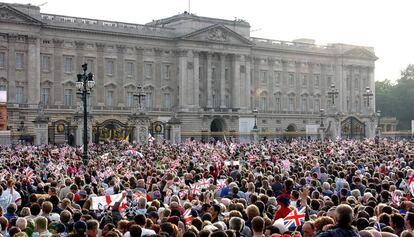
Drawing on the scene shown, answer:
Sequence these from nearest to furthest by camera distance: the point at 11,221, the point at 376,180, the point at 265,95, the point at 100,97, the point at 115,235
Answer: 1. the point at 115,235
2. the point at 11,221
3. the point at 376,180
4. the point at 100,97
5. the point at 265,95

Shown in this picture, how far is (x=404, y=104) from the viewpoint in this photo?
13488cm

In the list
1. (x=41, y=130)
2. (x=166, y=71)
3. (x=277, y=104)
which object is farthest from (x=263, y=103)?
(x=41, y=130)

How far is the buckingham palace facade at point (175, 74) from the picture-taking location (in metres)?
80.8

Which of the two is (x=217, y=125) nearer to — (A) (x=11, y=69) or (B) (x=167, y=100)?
(B) (x=167, y=100)

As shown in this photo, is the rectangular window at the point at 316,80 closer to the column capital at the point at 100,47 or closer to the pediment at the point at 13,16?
the column capital at the point at 100,47

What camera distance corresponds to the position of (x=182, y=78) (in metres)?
94.3

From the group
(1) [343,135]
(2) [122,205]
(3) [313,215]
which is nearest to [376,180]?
(3) [313,215]

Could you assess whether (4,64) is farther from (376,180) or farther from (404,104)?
(404,104)

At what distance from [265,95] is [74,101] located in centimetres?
3276

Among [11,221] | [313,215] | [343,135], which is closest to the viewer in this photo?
[11,221]

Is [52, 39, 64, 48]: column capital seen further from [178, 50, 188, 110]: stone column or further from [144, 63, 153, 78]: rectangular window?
[178, 50, 188, 110]: stone column

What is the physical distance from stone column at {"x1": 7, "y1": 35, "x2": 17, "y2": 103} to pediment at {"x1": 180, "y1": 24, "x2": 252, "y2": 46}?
24536mm

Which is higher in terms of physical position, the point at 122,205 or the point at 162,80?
the point at 162,80

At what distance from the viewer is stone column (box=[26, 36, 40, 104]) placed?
268ft
